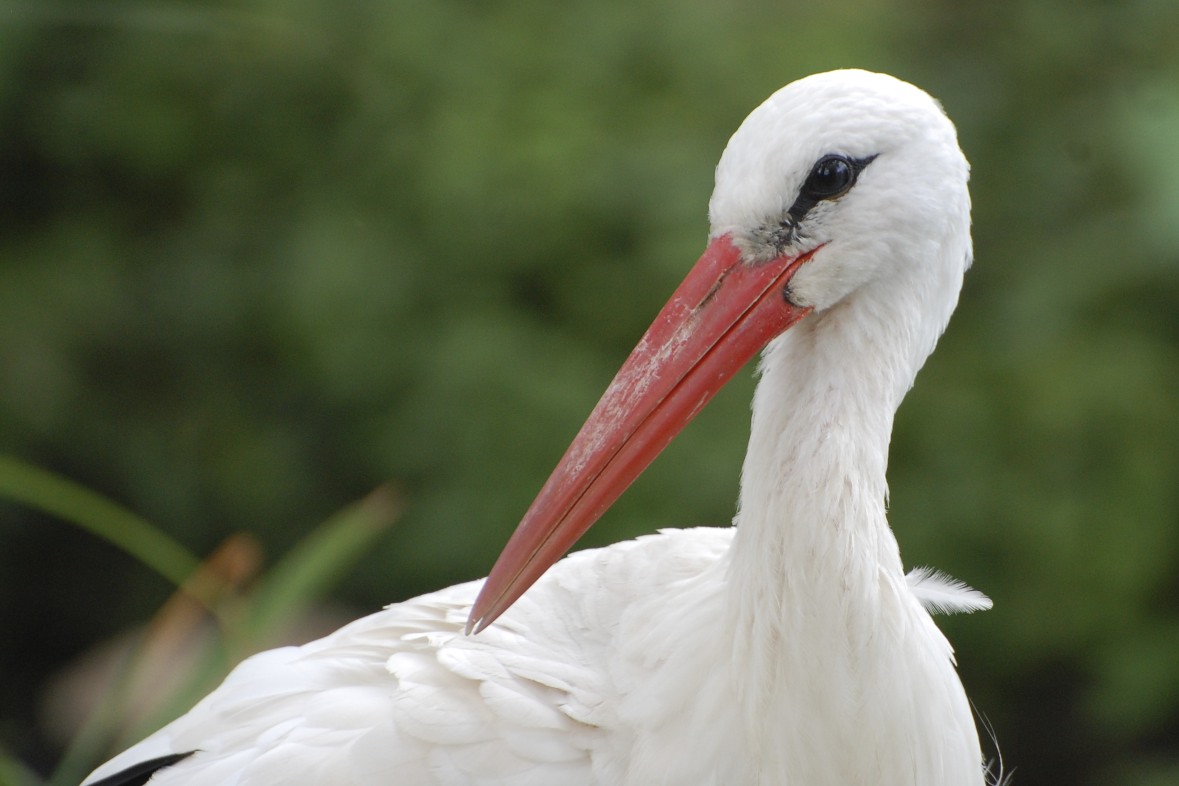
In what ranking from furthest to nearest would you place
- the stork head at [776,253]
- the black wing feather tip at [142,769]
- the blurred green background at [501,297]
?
the blurred green background at [501,297], the black wing feather tip at [142,769], the stork head at [776,253]

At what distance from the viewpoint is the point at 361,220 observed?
3623 mm

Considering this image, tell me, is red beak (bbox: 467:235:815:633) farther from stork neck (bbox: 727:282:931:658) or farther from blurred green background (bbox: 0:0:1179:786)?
blurred green background (bbox: 0:0:1179:786)

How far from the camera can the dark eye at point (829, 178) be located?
5.49 ft

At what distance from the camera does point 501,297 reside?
359cm

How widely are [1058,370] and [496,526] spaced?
56.7 inches

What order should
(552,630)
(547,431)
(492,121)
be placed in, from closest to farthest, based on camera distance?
(552,630)
(547,431)
(492,121)

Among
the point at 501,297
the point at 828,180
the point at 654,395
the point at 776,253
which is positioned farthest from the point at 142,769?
the point at 501,297

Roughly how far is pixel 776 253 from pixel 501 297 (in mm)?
1924

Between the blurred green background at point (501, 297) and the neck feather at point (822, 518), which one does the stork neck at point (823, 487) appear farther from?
the blurred green background at point (501, 297)

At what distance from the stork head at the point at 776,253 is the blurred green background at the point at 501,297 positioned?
1.55 m

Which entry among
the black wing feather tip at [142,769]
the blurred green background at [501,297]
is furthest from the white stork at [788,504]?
the blurred green background at [501,297]

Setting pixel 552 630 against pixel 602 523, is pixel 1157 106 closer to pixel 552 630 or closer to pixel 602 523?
pixel 602 523

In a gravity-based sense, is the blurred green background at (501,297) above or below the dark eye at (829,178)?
above

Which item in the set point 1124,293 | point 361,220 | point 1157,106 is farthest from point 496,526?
point 1157,106
